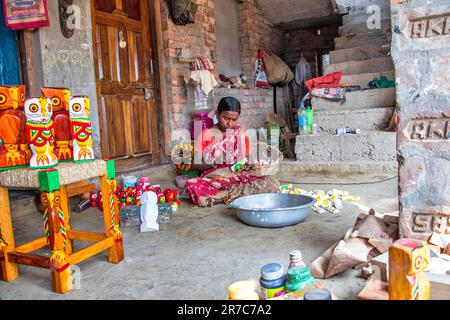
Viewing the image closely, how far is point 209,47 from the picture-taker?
6727mm

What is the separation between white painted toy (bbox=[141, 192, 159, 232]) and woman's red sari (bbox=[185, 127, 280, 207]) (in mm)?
695

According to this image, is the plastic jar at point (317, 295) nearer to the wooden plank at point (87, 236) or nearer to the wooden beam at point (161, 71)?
the wooden plank at point (87, 236)

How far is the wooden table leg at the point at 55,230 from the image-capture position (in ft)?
6.88

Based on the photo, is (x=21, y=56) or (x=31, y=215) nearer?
(x=31, y=215)

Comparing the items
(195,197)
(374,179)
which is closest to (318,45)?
(374,179)

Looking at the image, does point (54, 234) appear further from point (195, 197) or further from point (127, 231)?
point (195, 197)

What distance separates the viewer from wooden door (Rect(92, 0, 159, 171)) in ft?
16.3

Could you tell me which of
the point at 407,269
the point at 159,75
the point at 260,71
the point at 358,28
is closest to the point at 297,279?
the point at 407,269

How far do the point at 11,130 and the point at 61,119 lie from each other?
0.27 meters

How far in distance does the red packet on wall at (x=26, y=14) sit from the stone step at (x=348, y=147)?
11.8 feet

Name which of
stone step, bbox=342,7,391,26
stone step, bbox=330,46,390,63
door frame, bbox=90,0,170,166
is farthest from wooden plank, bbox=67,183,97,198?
stone step, bbox=342,7,391,26
